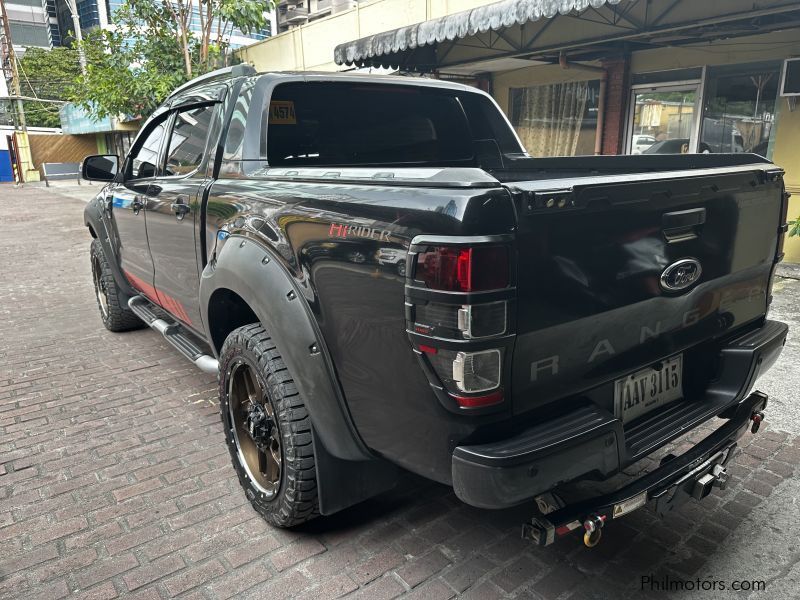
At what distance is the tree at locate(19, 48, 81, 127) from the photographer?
144 ft

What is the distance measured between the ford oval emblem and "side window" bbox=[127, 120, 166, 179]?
322 centimetres

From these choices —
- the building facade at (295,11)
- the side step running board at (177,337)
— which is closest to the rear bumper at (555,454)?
the side step running board at (177,337)

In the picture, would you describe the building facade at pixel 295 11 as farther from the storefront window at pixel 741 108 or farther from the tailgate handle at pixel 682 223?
the tailgate handle at pixel 682 223

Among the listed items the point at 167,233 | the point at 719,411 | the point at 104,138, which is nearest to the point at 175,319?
the point at 167,233

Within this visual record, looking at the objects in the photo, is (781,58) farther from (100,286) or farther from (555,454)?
(100,286)

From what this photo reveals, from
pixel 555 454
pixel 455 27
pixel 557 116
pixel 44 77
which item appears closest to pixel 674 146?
pixel 557 116

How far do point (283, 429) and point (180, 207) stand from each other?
151cm

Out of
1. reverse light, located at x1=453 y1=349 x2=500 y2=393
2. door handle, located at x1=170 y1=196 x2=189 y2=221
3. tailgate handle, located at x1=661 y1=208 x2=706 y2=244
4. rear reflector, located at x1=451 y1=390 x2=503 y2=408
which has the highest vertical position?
tailgate handle, located at x1=661 y1=208 x2=706 y2=244

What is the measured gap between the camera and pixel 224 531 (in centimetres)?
263

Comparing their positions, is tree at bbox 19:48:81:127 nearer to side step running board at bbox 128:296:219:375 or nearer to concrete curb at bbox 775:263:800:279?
side step running board at bbox 128:296:219:375

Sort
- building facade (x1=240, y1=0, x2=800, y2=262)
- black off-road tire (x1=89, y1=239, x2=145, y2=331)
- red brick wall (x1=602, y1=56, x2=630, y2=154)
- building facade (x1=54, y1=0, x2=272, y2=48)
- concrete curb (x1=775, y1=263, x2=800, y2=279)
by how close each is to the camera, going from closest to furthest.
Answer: black off-road tire (x1=89, y1=239, x2=145, y2=331)
concrete curb (x1=775, y1=263, x2=800, y2=279)
building facade (x1=240, y1=0, x2=800, y2=262)
red brick wall (x1=602, y1=56, x2=630, y2=154)
building facade (x1=54, y1=0, x2=272, y2=48)

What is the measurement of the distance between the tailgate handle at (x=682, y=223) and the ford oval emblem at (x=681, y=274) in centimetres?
9

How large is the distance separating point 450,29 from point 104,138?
123 feet

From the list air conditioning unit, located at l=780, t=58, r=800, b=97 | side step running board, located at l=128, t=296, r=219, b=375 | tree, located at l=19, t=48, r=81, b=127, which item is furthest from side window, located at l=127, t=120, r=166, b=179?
tree, located at l=19, t=48, r=81, b=127
